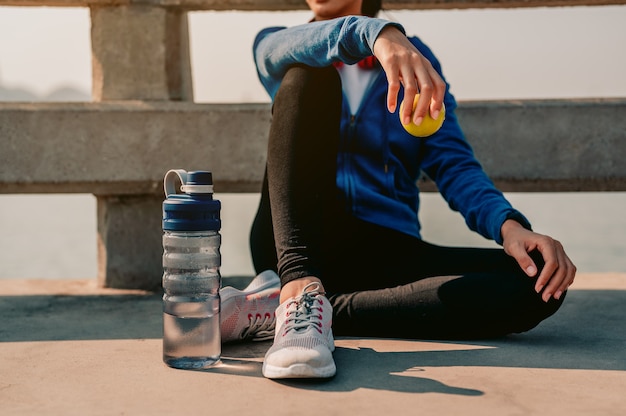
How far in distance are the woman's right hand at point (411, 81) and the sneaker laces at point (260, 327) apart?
0.80 meters

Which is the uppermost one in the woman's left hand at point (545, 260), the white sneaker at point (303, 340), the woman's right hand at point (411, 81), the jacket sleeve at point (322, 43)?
the jacket sleeve at point (322, 43)

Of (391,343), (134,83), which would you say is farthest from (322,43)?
(134,83)

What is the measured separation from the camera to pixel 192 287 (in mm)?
2064

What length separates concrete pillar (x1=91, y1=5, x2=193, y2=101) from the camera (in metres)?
3.44

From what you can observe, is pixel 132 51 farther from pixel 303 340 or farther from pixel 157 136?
pixel 303 340

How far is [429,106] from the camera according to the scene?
2.06 meters

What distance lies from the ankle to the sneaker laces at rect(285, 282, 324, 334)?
0.05 feet

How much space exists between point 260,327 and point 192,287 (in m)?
0.38

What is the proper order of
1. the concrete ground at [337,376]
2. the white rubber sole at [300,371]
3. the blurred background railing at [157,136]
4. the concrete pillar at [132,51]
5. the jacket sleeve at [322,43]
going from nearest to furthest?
the concrete ground at [337,376], the white rubber sole at [300,371], the jacket sleeve at [322,43], the blurred background railing at [157,136], the concrete pillar at [132,51]

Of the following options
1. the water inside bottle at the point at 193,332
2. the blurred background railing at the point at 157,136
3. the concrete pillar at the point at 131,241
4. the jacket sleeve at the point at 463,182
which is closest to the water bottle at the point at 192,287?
the water inside bottle at the point at 193,332

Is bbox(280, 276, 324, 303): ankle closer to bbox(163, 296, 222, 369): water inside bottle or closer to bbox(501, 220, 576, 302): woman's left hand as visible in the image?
bbox(163, 296, 222, 369): water inside bottle

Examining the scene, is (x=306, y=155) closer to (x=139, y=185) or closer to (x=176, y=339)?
(x=176, y=339)

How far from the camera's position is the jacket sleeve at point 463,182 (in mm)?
2386

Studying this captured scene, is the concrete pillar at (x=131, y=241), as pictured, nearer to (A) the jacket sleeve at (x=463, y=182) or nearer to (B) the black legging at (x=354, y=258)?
(B) the black legging at (x=354, y=258)
